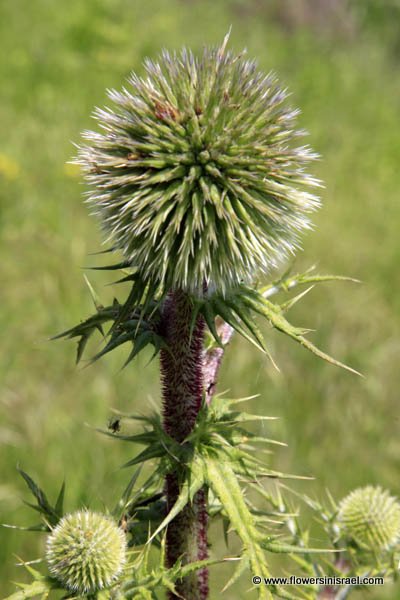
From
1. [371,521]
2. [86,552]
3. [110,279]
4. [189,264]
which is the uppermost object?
[110,279]

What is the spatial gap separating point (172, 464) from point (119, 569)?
335 mm

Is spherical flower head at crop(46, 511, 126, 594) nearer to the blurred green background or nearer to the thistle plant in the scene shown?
the thistle plant

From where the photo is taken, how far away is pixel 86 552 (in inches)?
76.3

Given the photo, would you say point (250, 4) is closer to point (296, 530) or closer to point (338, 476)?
point (338, 476)

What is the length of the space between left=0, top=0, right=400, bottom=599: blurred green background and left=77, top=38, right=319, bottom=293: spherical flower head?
63 cm

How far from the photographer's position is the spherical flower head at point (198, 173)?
1.88 meters

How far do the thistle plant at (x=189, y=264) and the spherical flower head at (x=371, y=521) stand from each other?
2.13 ft

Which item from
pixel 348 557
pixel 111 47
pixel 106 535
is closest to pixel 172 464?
pixel 106 535

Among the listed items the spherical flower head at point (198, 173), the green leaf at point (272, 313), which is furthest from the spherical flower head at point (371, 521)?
the spherical flower head at point (198, 173)

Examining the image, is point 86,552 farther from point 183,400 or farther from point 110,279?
point 110,279

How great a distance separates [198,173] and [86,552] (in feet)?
3.48

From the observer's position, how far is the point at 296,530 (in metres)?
2.48

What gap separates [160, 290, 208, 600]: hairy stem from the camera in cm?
198

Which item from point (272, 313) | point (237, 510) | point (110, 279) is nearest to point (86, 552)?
point (237, 510)
